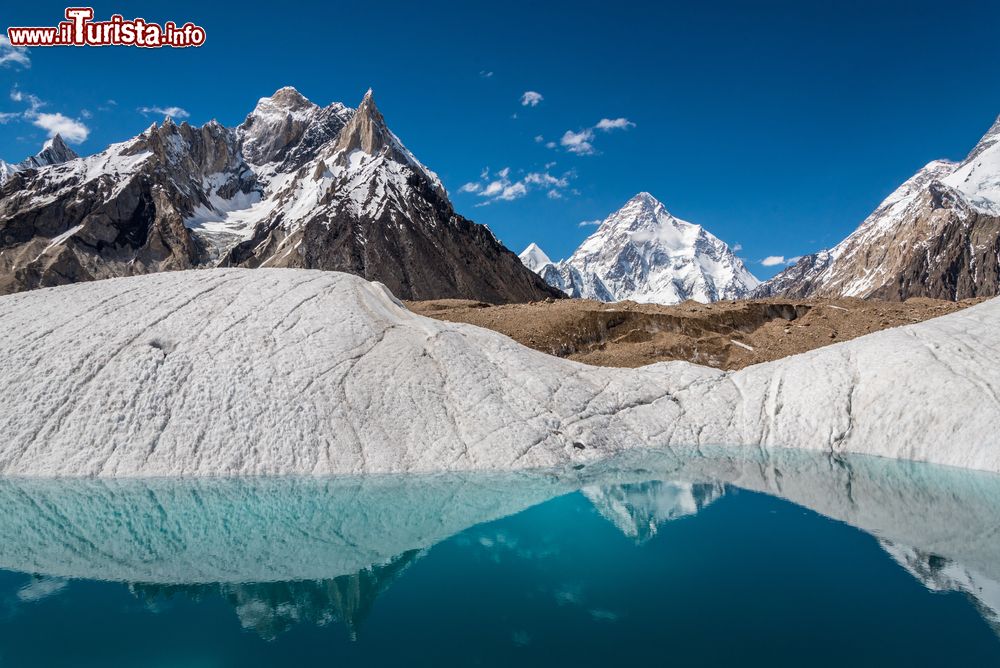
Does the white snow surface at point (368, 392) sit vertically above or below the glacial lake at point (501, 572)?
above

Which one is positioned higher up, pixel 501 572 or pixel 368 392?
pixel 368 392

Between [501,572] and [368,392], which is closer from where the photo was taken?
[501,572]

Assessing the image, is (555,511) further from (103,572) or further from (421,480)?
(103,572)

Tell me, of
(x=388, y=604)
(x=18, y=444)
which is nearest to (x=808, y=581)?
(x=388, y=604)

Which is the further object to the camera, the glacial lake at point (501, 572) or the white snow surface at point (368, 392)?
the white snow surface at point (368, 392)
